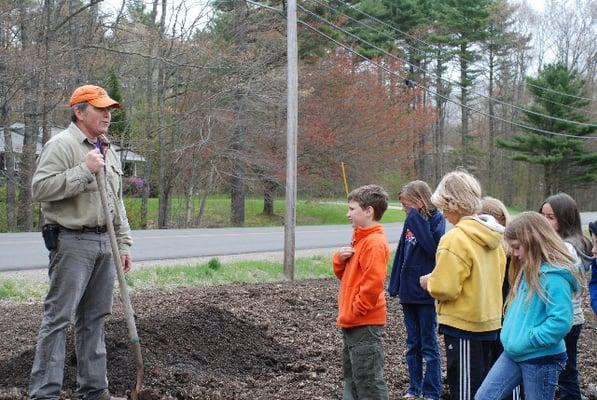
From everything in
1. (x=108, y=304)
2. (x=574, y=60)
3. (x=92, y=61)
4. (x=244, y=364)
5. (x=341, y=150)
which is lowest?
(x=244, y=364)

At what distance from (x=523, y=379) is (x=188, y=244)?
13214 millimetres

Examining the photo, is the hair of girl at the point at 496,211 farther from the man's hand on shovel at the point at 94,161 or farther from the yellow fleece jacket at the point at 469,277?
the man's hand on shovel at the point at 94,161

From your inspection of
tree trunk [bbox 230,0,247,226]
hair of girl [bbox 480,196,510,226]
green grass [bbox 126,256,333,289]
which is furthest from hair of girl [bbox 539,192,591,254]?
tree trunk [bbox 230,0,247,226]

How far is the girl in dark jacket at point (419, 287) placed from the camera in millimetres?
5516

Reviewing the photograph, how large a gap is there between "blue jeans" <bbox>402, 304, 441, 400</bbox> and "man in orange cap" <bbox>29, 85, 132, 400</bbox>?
2363mm

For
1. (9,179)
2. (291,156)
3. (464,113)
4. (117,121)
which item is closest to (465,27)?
(464,113)

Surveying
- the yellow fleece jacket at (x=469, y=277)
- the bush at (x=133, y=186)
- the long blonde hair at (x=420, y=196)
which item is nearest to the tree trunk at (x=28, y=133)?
the bush at (x=133, y=186)

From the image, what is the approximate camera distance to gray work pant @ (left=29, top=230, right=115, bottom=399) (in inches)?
179

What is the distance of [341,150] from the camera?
32.5 m

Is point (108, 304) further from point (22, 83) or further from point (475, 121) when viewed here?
point (475, 121)

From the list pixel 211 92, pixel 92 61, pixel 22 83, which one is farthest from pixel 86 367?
pixel 211 92

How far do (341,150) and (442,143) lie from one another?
2191 cm

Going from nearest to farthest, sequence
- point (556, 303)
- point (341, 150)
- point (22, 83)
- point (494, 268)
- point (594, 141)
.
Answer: point (556, 303)
point (494, 268)
point (22, 83)
point (341, 150)
point (594, 141)

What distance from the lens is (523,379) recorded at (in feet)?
13.7
